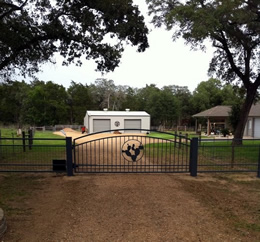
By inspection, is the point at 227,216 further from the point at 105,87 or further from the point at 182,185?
the point at 105,87

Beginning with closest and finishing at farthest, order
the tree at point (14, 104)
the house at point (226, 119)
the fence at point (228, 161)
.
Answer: the fence at point (228, 161) < the house at point (226, 119) < the tree at point (14, 104)

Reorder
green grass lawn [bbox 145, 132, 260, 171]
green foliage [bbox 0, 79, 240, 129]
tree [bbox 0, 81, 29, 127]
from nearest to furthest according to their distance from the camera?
green grass lawn [bbox 145, 132, 260, 171] < green foliage [bbox 0, 79, 240, 129] < tree [bbox 0, 81, 29, 127]

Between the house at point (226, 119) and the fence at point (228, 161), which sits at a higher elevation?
the house at point (226, 119)

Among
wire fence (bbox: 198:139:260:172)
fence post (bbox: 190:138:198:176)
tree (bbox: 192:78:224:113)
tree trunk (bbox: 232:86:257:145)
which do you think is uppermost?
tree (bbox: 192:78:224:113)

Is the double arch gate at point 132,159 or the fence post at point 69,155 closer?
the fence post at point 69,155

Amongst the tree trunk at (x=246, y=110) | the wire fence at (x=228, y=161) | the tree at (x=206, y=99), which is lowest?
Result: the wire fence at (x=228, y=161)

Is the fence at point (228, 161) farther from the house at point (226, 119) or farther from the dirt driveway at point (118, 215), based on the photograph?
the house at point (226, 119)

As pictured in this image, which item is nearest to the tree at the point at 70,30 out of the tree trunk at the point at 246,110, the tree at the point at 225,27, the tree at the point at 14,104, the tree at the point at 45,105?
the tree at the point at 225,27

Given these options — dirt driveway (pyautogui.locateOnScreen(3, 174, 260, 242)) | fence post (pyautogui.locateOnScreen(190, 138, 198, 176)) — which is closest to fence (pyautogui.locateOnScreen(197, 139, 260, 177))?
fence post (pyautogui.locateOnScreen(190, 138, 198, 176))

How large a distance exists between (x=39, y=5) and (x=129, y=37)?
4.22 m

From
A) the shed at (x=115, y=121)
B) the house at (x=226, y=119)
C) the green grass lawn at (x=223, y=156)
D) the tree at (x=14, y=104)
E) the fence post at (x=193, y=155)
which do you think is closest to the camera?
the fence post at (x=193, y=155)

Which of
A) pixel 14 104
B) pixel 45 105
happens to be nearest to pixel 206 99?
pixel 45 105

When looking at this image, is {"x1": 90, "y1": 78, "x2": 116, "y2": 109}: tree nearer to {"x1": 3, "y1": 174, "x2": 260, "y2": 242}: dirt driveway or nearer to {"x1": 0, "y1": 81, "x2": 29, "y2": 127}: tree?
{"x1": 0, "y1": 81, "x2": 29, "y2": 127}: tree

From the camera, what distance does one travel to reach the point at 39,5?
10367 millimetres
